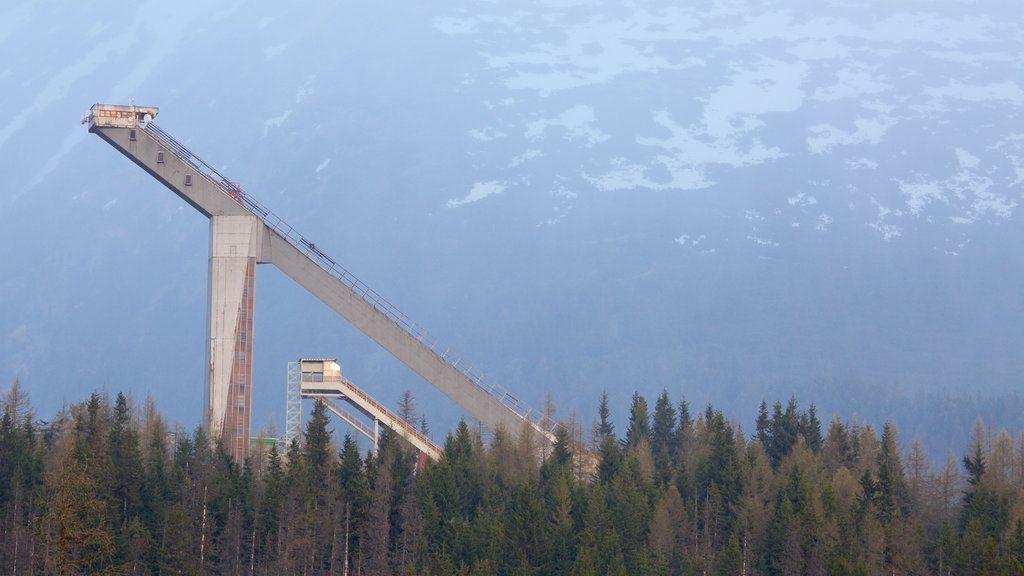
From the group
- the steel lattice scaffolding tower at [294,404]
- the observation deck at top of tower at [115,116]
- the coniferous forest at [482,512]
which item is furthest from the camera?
the steel lattice scaffolding tower at [294,404]

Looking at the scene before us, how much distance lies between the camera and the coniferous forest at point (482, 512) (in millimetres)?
65875

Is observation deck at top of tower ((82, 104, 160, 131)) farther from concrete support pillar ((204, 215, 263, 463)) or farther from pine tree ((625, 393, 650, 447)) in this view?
pine tree ((625, 393, 650, 447))

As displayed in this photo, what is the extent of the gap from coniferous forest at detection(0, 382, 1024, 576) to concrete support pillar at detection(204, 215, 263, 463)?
163cm

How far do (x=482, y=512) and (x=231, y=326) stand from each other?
15.2m

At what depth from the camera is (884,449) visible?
8462cm

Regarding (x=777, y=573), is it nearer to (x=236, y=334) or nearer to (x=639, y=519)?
(x=639, y=519)

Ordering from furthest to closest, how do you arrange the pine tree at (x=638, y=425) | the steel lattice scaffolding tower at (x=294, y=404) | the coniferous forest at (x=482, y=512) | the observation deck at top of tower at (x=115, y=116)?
the pine tree at (x=638, y=425)
the steel lattice scaffolding tower at (x=294, y=404)
the observation deck at top of tower at (x=115, y=116)
the coniferous forest at (x=482, y=512)

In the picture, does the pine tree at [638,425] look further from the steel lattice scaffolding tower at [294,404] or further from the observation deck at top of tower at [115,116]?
the observation deck at top of tower at [115,116]

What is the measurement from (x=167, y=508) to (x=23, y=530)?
6552 mm

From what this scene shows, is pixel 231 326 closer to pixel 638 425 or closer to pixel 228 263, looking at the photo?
pixel 228 263

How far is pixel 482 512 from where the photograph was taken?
2714 inches

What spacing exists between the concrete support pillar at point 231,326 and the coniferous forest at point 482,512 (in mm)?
1631

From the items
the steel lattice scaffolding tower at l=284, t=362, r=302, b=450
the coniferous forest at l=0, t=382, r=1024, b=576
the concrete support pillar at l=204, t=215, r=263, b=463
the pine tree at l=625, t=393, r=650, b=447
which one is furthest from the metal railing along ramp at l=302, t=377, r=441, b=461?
the pine tree at l=625, t=393, r=650, b=447

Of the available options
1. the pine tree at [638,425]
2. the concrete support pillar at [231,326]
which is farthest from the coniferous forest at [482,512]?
the pine tree at [638,425]
